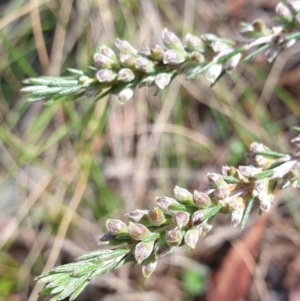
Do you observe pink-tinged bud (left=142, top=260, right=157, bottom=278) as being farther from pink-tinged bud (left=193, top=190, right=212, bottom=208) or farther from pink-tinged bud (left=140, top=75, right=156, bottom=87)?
pink-tinged bud (left=140, top=75, right=156, bottom=87)

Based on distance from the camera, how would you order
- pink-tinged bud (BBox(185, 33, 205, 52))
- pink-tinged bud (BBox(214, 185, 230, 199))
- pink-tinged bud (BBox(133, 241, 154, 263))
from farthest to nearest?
pink-tinged bud (BBox(185, 33, 205, 52)) < pink-tinged bud (BBox(214, 185, 230, 199)) < pink-tinged bud (BBox(133, 241, 154, 263))

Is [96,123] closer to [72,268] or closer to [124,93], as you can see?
[124,93]

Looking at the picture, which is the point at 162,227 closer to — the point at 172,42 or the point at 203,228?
the point at 203,228

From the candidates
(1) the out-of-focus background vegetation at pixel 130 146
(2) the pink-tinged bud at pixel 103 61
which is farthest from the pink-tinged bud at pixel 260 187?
(1) the out-of-focus background vegetation at pixel 130 146

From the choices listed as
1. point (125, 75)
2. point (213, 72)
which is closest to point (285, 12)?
point (213, 72)

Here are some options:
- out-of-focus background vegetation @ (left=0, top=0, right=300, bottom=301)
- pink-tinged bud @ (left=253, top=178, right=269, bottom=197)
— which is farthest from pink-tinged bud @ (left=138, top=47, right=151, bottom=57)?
out-of-focus background vegetation @ (left=0, top=0, right=300, bottom=301)

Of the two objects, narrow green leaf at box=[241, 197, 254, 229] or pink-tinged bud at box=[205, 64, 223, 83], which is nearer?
narrow green leaf at box=[241, 197, 254, 229]
